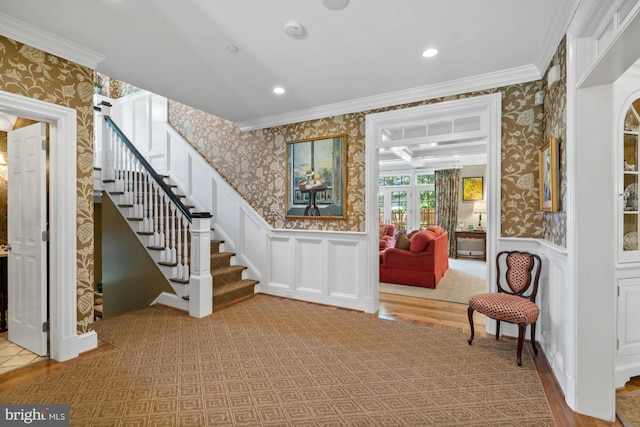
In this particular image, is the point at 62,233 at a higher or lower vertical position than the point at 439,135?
lower

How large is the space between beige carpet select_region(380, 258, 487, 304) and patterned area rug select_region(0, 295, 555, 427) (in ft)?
4.65

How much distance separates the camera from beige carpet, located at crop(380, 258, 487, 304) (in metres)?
4.48

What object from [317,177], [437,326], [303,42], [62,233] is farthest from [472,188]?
[62,233]

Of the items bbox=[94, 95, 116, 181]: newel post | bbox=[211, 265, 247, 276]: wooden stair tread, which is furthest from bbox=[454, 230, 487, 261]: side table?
bbox=[94, 95, 116, 181]: newel post

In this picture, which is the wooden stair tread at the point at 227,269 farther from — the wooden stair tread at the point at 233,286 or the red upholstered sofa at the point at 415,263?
the red upholstered sofa at the point at 415,263

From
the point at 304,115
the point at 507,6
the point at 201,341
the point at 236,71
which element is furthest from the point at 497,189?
the point at 201,341

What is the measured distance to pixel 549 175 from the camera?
95.7 inches

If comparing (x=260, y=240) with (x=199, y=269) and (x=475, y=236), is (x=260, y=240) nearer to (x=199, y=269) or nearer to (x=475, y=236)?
(x=199, y=269)

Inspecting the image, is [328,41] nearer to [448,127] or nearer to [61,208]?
[61,208]

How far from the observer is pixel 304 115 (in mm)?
4152

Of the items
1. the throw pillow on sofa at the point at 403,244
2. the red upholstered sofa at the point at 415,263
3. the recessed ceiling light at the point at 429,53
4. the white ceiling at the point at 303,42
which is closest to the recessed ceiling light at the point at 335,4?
the white ceiling at the point at 303,42

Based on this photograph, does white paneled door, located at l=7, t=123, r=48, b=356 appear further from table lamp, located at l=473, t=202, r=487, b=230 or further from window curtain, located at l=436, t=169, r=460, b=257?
table lamp, located at l=473, t=202, r=487, b=230

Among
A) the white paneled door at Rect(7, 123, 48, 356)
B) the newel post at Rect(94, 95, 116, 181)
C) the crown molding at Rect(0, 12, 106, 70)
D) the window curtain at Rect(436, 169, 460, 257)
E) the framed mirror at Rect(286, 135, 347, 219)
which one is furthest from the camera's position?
the window curtain at Rect(436, 169, 460, 257)

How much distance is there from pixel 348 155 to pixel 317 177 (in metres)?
0.53
